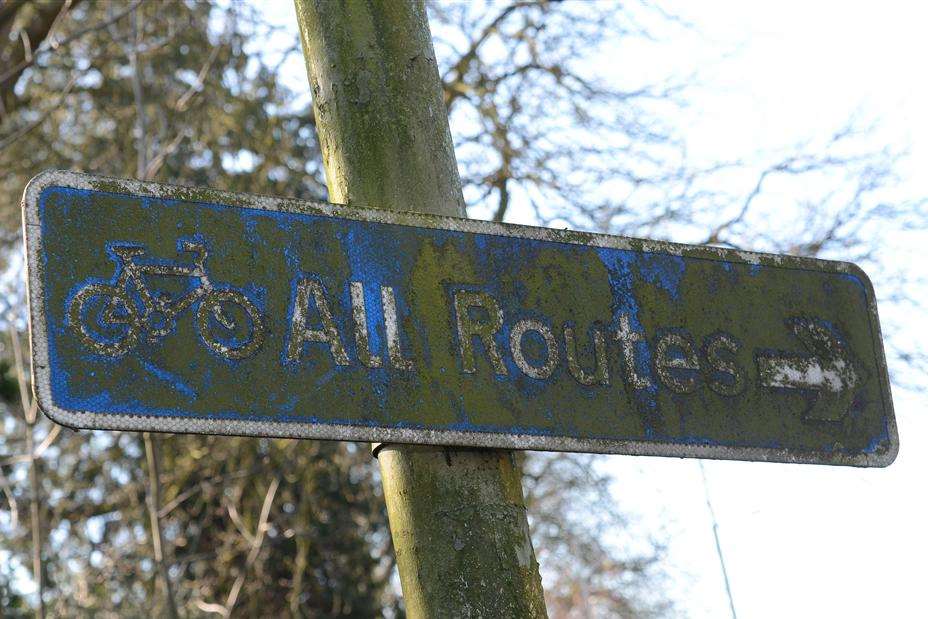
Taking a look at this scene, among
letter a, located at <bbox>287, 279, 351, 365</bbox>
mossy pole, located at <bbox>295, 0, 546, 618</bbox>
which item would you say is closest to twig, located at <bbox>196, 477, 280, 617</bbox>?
mossy pole, located at <bbox>295, 0, 546, 618</bbox>

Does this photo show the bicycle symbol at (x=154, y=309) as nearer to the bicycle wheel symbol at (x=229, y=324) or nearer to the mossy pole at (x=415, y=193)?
the bicycle wheel symbol at (x=229, y=324)

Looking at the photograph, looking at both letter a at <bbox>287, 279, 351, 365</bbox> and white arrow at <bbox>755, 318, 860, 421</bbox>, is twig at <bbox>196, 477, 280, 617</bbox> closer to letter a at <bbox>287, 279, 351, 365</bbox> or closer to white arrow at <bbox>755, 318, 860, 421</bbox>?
white arrow at <bbox>755, 318, 860, 421</bbox>

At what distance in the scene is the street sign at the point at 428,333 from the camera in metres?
1.39

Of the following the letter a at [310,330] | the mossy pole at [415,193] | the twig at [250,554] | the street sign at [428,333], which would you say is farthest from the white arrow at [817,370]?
the twig at [250,554]

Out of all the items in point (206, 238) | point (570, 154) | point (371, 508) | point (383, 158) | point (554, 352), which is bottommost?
point (554, 352)

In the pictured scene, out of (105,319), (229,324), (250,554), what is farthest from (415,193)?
(250,554)

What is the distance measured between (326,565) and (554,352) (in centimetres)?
911

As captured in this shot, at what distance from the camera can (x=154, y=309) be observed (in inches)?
55.9

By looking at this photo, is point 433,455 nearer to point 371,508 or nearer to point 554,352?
point 554,352

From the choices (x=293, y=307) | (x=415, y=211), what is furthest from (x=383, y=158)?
(x=293, y=307)

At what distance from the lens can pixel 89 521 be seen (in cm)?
1010

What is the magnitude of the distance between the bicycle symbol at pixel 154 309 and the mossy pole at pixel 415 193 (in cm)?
25

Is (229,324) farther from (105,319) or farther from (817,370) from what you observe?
(817,370)

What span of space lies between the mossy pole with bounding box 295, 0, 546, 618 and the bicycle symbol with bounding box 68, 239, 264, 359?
25 cm
